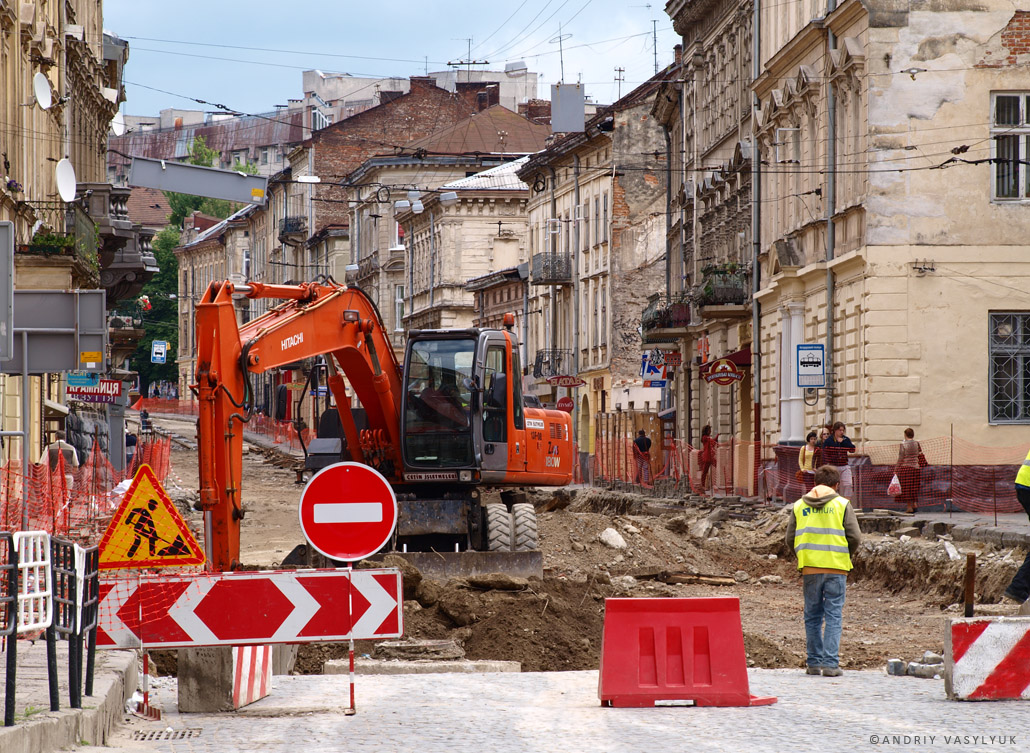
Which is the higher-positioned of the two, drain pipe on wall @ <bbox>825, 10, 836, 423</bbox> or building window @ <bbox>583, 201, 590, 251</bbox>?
building window @ <bbox>583, 201, 590, 251</bbox>

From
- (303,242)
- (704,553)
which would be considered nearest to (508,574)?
(704,553)

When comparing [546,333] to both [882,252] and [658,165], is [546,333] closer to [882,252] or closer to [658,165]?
[658,165]

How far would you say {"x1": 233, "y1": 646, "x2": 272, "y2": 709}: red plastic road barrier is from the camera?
35.0 ft

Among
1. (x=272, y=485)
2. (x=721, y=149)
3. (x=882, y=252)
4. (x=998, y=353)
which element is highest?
(x=721, y=149)

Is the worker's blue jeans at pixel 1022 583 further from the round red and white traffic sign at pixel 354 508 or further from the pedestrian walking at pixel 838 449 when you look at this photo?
the pedestrian walking at pixel 838 449

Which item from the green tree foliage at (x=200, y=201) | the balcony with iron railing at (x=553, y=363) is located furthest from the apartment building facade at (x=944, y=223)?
Result: the green tree foliage at (x=200, y=201)

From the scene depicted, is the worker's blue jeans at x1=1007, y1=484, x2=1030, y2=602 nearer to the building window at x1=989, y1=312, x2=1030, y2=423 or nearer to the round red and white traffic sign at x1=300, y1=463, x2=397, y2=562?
the round red and white traffic sign at x1=300, y1=463, x2=397, y2=562

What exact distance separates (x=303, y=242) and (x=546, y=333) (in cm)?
3633

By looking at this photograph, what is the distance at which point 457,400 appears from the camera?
2011cm

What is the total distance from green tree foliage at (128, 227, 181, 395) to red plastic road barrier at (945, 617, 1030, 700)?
10241 centimetres

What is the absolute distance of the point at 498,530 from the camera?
20.4 meters

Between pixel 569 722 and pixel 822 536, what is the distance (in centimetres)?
345

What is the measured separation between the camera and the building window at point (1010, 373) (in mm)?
28203

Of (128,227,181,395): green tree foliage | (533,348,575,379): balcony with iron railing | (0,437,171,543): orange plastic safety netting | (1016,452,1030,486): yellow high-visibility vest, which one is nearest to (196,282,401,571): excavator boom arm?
(0,437,171,543): orange plastic safety netting
